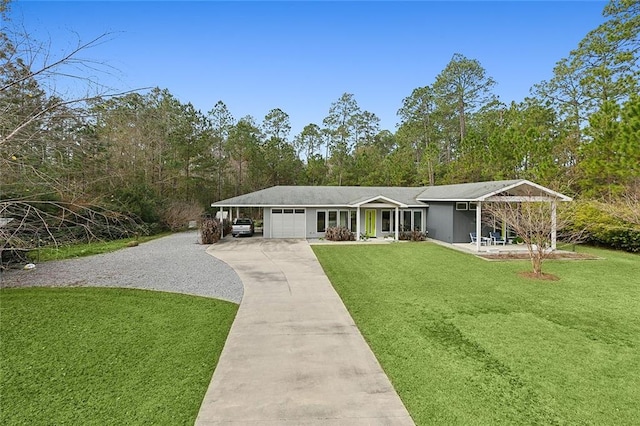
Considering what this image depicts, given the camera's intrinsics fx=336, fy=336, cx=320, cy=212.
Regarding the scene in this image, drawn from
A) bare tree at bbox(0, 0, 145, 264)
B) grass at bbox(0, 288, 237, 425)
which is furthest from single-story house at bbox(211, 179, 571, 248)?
bare tree at bbox(0, 0, 145, 264)

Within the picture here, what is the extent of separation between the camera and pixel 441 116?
35.1 metres

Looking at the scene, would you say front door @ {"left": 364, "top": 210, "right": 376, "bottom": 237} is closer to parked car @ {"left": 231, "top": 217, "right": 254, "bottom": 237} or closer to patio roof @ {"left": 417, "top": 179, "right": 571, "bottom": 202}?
patio roof @ {"left": 417, "top": 179, "right": 571, "bottom": 202}

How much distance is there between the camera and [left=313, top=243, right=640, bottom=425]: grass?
156 inches

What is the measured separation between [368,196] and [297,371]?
705 inches

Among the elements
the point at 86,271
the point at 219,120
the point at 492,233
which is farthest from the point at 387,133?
the point at 86,271

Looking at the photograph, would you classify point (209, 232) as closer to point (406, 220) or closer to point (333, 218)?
point (333, 218)

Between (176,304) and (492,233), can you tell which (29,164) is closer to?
(176,304)

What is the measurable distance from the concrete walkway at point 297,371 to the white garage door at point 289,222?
1254cm

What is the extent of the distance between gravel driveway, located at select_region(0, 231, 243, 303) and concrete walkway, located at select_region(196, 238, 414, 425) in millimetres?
1611

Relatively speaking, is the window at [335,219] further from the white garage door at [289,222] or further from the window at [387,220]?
the window at [387,220]

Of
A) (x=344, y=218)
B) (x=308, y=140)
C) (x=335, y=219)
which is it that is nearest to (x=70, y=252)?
(x=335, y=219)

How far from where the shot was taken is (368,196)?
2192 centimetres

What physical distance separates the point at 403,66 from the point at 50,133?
20.9 meters

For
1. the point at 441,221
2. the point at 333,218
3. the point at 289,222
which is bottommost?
the point at 289,222
